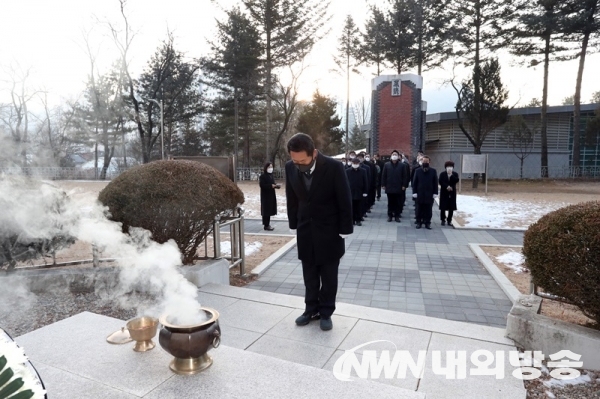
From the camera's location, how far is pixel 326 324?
147 inches

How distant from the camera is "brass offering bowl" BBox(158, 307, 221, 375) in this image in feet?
7.63

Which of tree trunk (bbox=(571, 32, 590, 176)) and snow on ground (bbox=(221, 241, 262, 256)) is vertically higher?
tree trunk (bbox=(571, 32, 590, 176))

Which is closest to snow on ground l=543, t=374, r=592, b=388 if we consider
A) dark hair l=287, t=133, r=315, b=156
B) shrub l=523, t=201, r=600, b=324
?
shrub l=523, t=201, r=600, b=324

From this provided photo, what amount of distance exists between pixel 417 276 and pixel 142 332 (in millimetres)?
4692

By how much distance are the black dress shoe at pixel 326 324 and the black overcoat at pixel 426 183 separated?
24.1ft

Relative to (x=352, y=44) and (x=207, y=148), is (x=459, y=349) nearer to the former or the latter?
(x=352, y=44)

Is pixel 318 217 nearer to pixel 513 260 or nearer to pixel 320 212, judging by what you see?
pixel 320 212

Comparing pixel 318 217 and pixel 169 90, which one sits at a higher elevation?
pixel 169 90

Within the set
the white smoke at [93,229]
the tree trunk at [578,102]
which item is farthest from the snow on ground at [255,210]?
the tree trunk at [578,102]

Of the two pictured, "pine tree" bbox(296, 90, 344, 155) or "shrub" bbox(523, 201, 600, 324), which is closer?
"shrub" bbox(523, 201, 600, 324)

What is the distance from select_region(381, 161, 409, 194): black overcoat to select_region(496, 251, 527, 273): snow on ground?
162 inches

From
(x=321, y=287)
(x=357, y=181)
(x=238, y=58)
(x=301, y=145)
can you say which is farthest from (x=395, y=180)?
(x=238, y=58)

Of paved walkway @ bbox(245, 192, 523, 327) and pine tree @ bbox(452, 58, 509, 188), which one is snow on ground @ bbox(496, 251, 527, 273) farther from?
pine tree @ bbox(452, 58, 509, 188)

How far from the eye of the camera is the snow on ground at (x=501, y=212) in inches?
456
